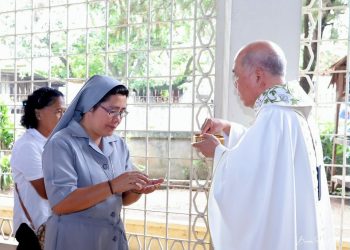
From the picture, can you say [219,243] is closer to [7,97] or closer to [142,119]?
[142,119]

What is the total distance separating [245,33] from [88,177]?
1.24 metres

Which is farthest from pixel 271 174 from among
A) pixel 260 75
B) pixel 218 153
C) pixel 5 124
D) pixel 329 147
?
pixel 5 124

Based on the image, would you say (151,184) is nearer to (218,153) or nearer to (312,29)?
(218,153)

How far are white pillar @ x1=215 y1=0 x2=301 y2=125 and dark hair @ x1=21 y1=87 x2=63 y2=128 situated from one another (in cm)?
94

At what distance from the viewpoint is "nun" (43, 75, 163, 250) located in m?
1.76

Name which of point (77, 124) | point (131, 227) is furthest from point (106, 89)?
point (131, 227)

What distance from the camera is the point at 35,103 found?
241 cm

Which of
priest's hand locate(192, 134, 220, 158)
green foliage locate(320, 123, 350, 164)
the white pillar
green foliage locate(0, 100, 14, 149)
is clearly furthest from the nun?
green foliage locate(0, 100, 14, 149)

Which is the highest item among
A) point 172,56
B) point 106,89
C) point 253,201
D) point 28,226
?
point 172,56

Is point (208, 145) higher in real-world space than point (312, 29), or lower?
lower

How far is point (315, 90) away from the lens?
103 inches

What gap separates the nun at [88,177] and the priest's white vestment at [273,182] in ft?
1.05

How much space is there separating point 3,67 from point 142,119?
1.33m

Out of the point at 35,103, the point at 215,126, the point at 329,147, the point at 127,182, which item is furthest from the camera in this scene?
the point at 329,147
